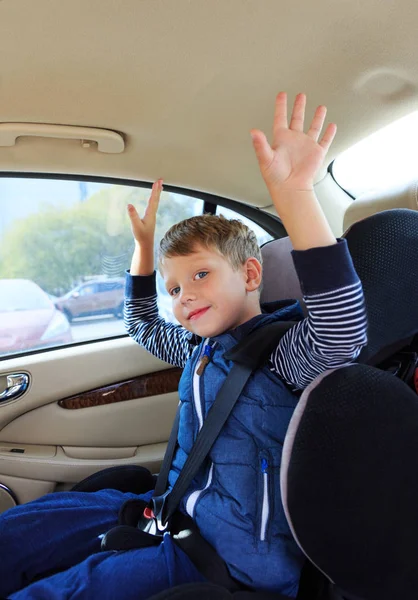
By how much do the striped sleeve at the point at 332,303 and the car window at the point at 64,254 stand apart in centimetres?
117

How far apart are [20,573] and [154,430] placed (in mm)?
964

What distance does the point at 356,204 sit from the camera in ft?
4.40

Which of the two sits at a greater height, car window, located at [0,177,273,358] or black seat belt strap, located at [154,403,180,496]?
car window, located at [0,177,273,358]

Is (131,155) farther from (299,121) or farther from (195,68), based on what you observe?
(299,121)

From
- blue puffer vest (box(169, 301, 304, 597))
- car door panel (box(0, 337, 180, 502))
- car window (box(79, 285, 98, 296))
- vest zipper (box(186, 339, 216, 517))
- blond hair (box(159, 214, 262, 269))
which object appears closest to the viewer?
blue puffer vest (box(169, 301, 304, 597))

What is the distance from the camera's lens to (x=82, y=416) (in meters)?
1.93

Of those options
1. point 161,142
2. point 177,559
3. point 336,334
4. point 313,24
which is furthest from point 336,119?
point 177,559

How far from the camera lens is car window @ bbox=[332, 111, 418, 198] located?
1.52 metres

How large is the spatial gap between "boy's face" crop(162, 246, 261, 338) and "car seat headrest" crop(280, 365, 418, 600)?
34 cm

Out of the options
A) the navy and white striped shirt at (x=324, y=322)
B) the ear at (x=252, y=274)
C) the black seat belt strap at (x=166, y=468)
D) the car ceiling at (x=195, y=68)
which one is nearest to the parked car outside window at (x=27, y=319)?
A: the car ceiling at (x=195, y=68)

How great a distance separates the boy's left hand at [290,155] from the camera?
2.97 ft

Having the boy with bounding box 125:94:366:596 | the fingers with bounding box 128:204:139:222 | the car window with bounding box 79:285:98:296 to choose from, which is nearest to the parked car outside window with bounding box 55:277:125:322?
the car window with bounding box 79:285:98:296

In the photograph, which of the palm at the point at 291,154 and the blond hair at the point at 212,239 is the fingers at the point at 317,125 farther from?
the blond hair at the point at 212,239

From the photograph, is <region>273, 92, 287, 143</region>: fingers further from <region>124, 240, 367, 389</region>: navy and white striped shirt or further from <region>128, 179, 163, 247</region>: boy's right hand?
<region>128, 179, 163, 247</region>: boy's right hand
